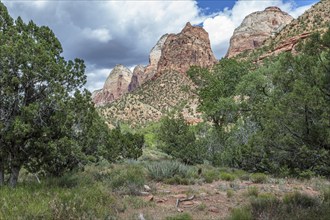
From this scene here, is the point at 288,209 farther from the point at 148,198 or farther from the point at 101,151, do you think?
the point at 101,151

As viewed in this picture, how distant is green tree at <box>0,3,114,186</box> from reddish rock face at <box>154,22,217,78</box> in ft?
367

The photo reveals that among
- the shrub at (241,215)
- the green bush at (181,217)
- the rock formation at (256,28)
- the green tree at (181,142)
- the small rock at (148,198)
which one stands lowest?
the green bush at (181,217)

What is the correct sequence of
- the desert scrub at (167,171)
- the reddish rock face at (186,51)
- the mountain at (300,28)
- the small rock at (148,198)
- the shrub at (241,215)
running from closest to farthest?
the shrub at (241,215) < the small rock at (148,198) < the desert scrub at (167,171) < the mountain at (300,28) < the reddish rock face at (186,51)

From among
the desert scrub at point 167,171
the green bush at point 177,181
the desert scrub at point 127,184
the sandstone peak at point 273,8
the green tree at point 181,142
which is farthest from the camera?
the sandstone peak at point 273,8

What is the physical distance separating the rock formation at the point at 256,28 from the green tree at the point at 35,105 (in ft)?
441

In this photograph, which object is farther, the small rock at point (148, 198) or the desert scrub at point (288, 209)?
the small rock at point (148, 198)

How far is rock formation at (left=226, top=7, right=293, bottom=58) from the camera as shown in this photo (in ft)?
472

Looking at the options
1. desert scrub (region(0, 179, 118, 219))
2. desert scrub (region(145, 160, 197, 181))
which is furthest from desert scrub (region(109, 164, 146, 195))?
desert scrub (region(145, 160, 197, 181))

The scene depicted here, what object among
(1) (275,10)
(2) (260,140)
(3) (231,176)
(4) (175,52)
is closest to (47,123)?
(2) (260,140)

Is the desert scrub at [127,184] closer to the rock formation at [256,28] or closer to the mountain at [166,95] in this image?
the mountain at [166,95]

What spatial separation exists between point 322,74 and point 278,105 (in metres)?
1.41

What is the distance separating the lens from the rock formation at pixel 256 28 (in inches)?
5659

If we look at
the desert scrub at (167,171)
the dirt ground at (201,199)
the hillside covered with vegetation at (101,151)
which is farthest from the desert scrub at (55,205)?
the desert scrub at (167,171)

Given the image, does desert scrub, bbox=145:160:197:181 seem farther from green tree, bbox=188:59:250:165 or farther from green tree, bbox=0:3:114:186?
green tree, bbox=188:59:250:165
